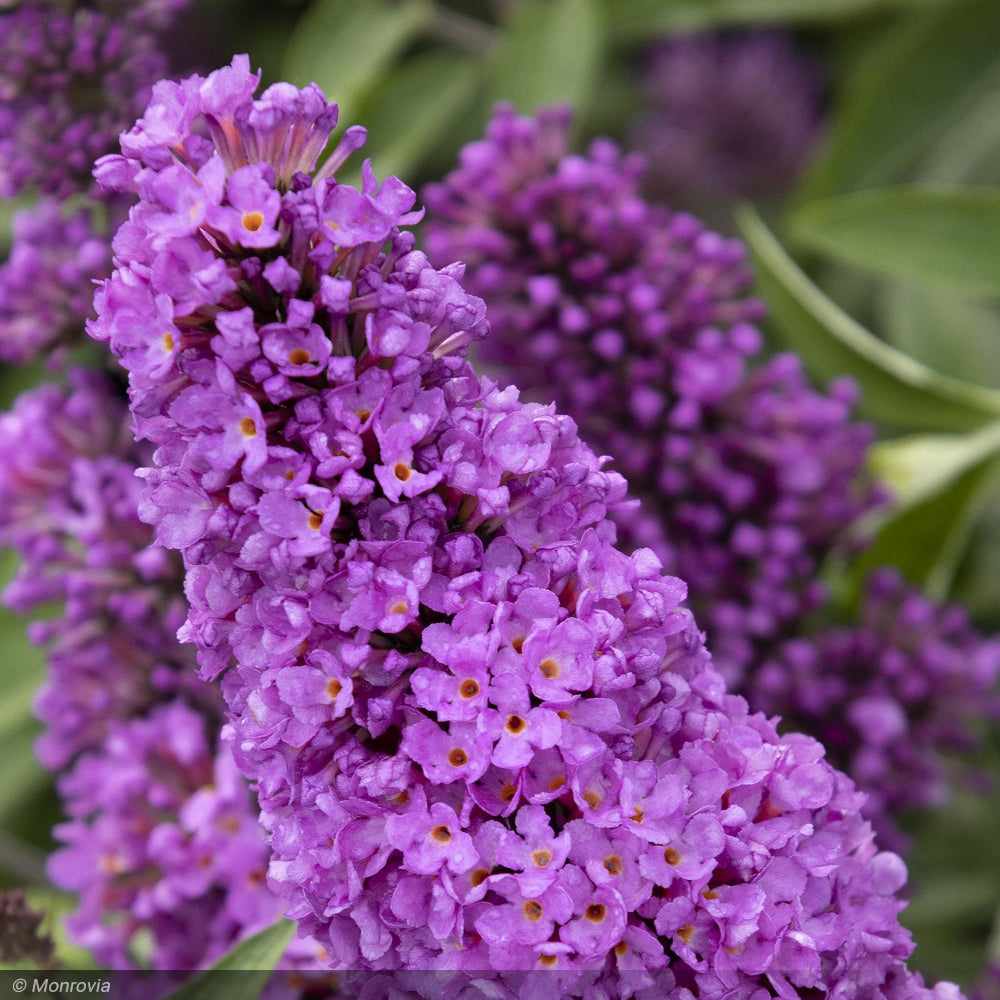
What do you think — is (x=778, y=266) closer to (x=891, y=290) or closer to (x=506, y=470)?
(x=891, y=290)

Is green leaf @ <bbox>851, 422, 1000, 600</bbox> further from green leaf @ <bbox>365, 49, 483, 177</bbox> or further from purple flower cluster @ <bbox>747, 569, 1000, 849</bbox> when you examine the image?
green leaf @ <bbox>365, 49, 483, 177</bbox>

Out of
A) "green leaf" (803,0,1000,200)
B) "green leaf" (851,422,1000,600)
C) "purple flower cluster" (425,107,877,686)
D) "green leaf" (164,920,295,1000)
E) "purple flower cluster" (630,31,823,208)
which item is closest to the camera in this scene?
"green leaf" (164,920,295,1000)

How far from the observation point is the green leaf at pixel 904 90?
1.86m

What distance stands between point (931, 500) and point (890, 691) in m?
0.24

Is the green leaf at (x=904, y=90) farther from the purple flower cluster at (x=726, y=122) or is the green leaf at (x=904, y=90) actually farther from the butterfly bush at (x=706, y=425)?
the butterfly bush at (x=706, y=425)

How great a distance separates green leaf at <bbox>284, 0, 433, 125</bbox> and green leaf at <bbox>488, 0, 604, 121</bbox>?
0.16 meters

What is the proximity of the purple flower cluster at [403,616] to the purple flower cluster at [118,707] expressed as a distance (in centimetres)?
45

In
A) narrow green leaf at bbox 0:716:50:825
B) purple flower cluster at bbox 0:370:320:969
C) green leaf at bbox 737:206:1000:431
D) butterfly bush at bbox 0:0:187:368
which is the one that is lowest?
narrow green leaf at bbox 0:716:50:825

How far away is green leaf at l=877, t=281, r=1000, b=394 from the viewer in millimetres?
1890

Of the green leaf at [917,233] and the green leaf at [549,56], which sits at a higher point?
the green leaf at [549,56]

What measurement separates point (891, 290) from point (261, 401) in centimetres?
147

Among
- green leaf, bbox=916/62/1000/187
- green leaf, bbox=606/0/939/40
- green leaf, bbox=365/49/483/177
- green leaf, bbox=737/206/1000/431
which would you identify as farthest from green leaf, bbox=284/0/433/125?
green leaf, bbox=916/62/1000/187

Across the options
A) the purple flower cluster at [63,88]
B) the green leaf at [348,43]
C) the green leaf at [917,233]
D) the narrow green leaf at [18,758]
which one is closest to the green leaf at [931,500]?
the green leaf at [917,233]

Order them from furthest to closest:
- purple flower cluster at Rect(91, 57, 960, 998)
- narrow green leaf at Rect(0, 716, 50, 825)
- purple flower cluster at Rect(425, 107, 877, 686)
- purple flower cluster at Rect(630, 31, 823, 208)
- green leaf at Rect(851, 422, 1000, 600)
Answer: purple flower cluster at Rect(630, 31, 823, 208), narrow green leaf at Rect(0, 716, 50, 825), green leaf at Rect(851, 422, 1000, 600), purple flower cluster at Rect(425, 107, 877, 686), purple flower cluster at Rect(91, 57, 960, 998)
